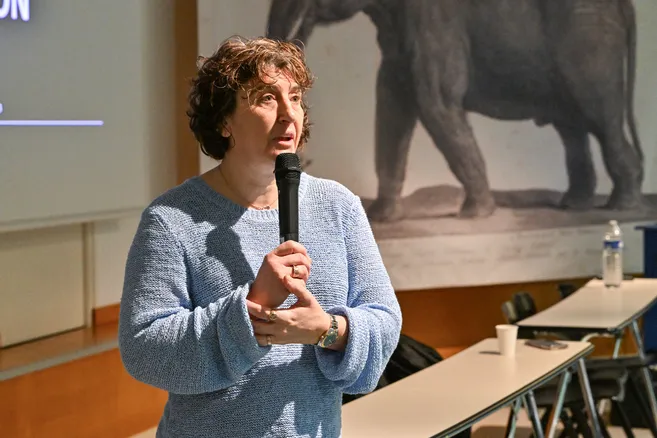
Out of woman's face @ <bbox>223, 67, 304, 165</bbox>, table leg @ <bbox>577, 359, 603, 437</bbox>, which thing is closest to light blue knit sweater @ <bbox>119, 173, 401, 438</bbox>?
woman's face @ <bbox>223, 67, 304, 165</bbox>

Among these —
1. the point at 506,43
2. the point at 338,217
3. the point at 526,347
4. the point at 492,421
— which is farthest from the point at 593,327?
the point at 338,217

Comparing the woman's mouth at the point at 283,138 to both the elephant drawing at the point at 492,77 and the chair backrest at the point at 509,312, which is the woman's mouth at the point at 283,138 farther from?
the elephant drawing at the point at 492,77

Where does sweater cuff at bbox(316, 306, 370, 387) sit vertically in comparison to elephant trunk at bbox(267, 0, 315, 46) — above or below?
below

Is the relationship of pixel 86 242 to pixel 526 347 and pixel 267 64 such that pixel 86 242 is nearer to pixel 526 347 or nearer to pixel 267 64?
pixel 526 347

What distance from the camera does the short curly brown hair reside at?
1589 mm

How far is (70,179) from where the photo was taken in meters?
3.80

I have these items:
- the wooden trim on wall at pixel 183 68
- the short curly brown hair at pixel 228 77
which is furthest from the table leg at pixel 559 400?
the short curly brown hair at pixel 228 77

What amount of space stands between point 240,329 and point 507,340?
230cm

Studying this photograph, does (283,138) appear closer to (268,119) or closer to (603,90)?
(268,119)

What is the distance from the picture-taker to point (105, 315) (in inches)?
171

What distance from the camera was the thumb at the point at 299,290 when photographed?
56.2 inches

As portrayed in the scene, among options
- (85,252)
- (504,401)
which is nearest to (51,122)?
(85,252)

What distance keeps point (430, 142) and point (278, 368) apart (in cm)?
408

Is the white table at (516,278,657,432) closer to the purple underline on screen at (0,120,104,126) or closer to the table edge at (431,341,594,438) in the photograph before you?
the table edge at (431,341,594,438)
